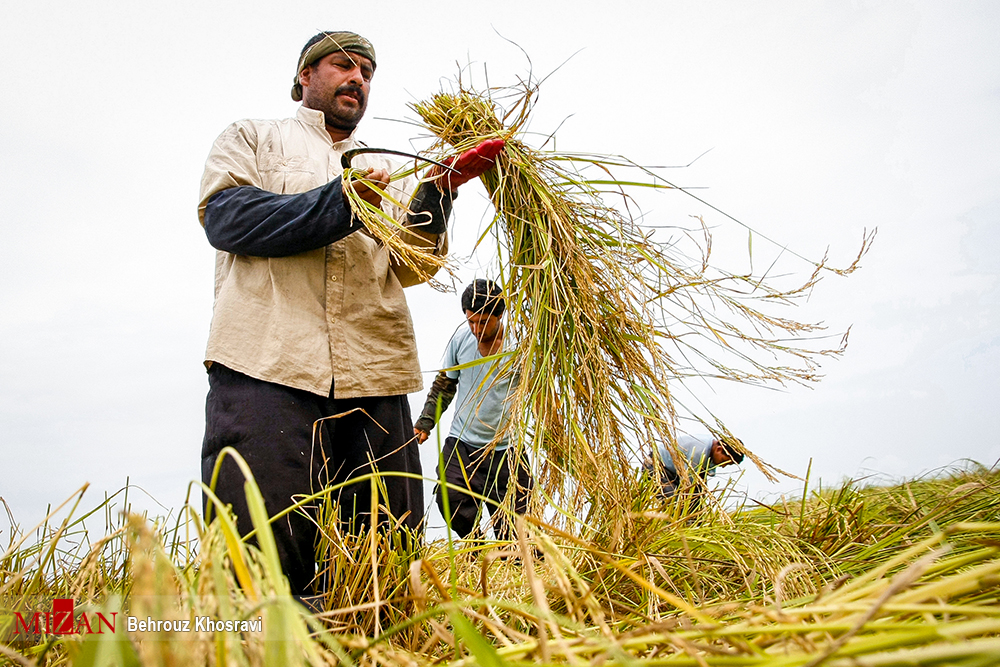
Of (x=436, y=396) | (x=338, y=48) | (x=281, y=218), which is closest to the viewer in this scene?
(x=281, y=218)

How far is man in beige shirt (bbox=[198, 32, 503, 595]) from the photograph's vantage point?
4.67ft

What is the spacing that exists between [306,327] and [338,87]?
796 mm

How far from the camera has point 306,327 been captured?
62.2 inches

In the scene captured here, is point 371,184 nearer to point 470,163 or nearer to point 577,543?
point 470,163

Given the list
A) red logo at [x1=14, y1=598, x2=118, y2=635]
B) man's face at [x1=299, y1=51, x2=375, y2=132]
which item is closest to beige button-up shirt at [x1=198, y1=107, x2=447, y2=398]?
man's face at [x1=299, y1=51, x2=375, y2=132]

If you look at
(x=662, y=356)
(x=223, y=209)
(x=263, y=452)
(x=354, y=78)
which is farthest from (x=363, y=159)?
(x=662, y=356)

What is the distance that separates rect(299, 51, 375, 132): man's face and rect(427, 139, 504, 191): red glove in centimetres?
54

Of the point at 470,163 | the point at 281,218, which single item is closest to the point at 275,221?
the point at 281,218

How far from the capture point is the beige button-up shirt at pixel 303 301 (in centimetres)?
153

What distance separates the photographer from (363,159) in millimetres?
1960

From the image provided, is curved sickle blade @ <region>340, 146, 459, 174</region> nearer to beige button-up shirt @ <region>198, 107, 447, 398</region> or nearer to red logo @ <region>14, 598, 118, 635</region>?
beige button-up shirt @ <region>198, 107, 447, 398</region>

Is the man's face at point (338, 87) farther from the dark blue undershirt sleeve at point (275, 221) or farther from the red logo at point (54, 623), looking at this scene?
the red logo at point (54, 623)

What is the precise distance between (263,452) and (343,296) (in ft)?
1.51

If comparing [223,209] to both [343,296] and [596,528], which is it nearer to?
[343,296]
